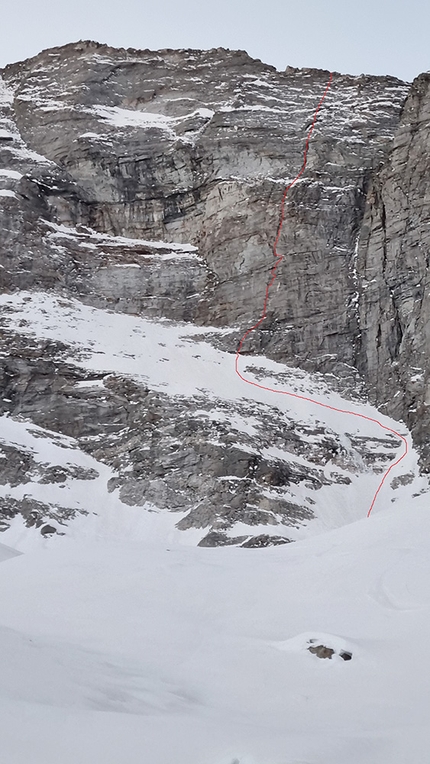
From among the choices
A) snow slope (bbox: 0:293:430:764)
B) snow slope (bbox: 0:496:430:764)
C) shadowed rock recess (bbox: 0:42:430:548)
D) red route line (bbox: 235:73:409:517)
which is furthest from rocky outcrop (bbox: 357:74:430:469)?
snow slope (bbox: 0:496:430:764)

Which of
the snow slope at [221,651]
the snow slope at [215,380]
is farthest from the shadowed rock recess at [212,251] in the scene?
the snow slope at [221,651]

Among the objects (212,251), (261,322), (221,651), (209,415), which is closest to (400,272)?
(261,322)

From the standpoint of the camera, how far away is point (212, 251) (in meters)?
58.4

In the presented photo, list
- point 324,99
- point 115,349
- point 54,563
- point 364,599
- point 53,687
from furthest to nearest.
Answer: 1. point 324,99
2. point 115,349
3. point 54,563
4. point 364,599
5. point 53,687

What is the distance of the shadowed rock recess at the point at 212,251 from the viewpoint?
42.4 m

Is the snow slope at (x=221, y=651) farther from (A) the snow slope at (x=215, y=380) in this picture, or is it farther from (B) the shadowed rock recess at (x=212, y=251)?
(A) the snow slope at (x=215, y=380)

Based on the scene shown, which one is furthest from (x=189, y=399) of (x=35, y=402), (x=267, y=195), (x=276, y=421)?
(x=267, y=195)

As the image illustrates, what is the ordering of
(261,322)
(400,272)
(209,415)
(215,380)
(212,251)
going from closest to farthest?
1. (209,415)
2. (215,380)
3. (400,272)
4. (261,322)
5. (212,251)

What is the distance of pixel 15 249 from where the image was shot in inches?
2226

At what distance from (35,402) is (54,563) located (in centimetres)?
3609

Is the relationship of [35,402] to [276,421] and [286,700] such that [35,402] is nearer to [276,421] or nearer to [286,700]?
[276,421]

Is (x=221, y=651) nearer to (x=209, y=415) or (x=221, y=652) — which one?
(x=221, y=652)

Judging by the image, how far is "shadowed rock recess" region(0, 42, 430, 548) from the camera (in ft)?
139

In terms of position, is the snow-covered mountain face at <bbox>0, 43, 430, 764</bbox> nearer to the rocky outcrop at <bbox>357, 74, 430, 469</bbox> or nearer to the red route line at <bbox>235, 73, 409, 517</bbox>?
the rocky outcrop at <bbox>357, 74, 430, 469</bbox>
